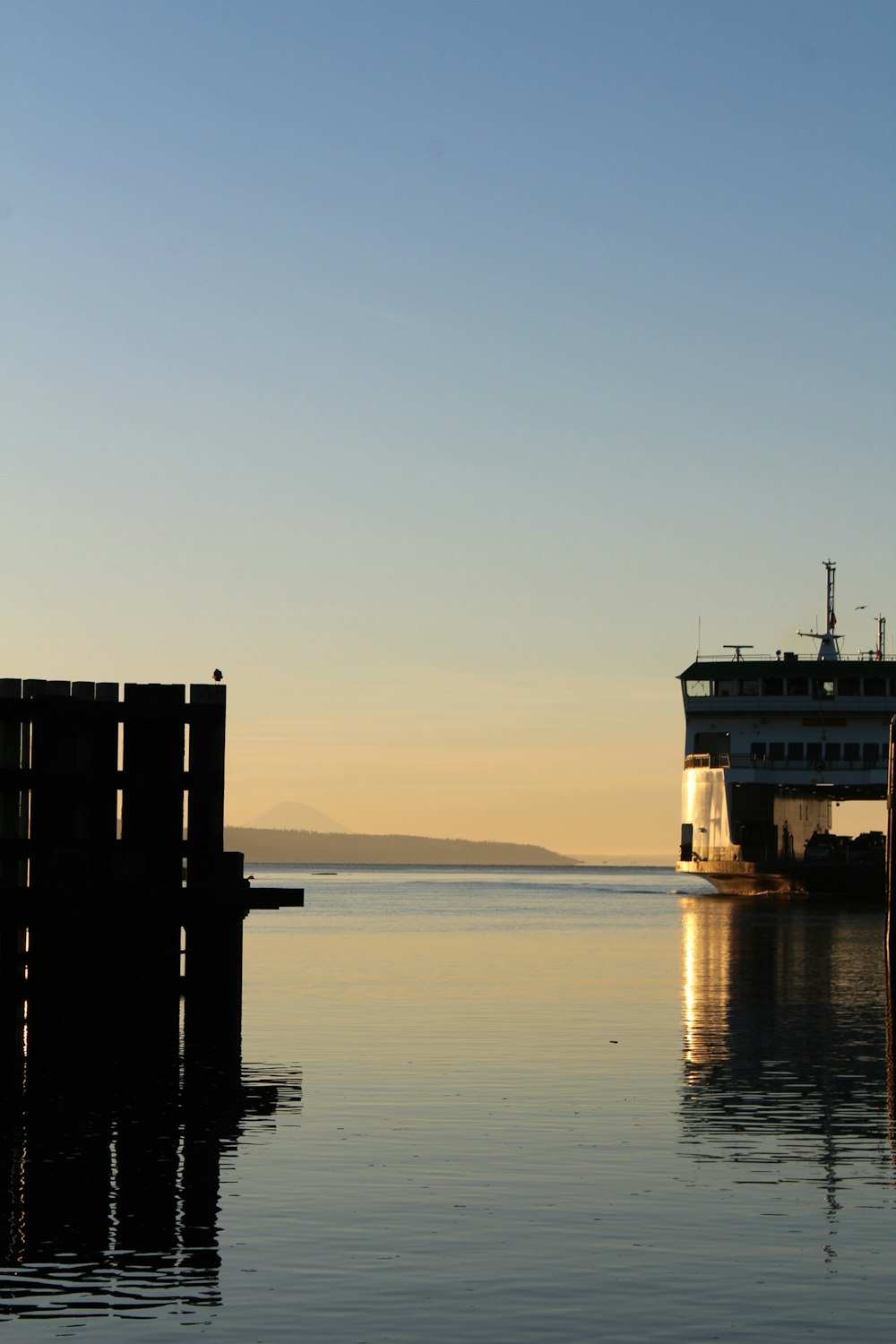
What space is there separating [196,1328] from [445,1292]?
82.5 inches

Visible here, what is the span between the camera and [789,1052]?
3303 centimetres

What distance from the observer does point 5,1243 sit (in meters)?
17.0

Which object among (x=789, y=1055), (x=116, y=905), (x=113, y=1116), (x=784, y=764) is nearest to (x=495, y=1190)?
(x=113, y=1116)

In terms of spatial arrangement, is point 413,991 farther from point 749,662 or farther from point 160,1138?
point 749,662

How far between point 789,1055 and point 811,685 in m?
73.1

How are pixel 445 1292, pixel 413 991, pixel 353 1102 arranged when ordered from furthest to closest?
pixel 413 991, pixel 353 1102, pixel 445 1292

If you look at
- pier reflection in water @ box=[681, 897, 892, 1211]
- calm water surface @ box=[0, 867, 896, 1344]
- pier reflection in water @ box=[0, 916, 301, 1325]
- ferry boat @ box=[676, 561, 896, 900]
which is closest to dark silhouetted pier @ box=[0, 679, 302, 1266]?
pier reflection in water @ box=[0, 916, 301, 1325]

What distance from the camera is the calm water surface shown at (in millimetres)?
14914

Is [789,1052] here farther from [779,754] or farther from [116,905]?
[779,754]

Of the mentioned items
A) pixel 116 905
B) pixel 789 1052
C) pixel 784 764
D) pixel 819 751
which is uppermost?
pixel 819 751

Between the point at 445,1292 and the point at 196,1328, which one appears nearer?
the point at 196,1328

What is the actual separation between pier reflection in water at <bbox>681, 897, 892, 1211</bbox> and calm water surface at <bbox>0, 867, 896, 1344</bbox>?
0.33ft

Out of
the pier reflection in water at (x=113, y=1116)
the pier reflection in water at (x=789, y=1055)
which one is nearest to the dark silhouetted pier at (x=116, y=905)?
the pier reflection in water at (x=113, y=1116)

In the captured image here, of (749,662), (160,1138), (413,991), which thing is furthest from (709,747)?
(160,1138)
